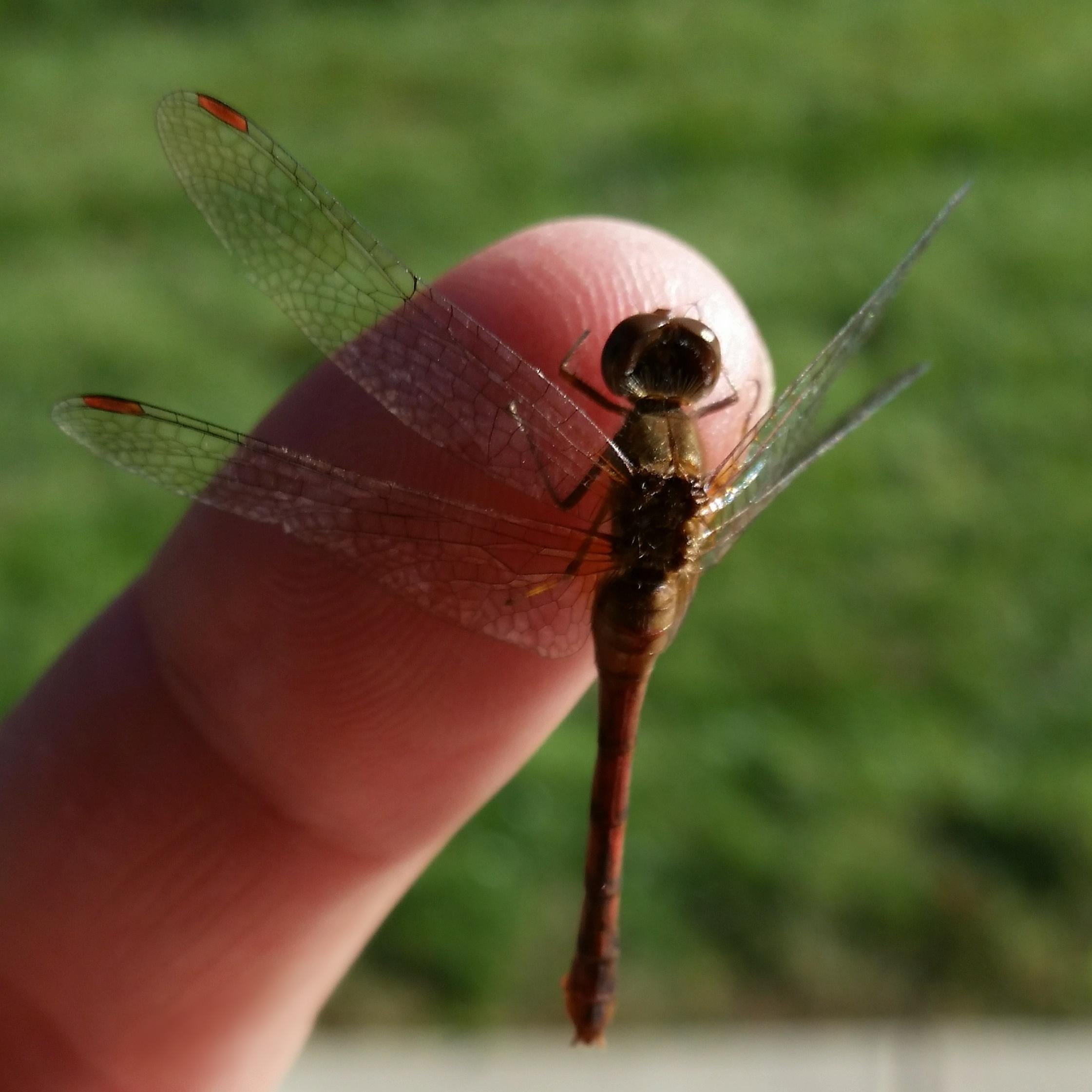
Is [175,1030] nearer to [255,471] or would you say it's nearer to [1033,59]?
[255,471]

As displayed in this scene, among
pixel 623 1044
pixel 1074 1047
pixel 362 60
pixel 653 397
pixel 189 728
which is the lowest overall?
pixel 1074 1047

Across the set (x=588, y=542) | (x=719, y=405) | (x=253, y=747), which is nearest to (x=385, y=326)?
(x=588, y=542)

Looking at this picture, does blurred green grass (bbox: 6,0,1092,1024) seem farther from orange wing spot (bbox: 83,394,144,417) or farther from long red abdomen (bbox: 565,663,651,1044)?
orange wing spot (bbox: 83,394,144,417)

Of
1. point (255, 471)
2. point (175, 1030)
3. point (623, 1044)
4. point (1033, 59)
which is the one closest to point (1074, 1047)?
point (623, 1044)

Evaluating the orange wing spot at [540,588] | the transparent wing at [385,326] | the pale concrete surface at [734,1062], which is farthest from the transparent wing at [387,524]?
the pale concrete surface at [734,1062]

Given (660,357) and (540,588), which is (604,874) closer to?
(540,588)

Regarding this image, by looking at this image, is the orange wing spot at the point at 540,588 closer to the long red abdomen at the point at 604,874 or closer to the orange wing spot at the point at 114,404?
the long red abdomen at the point at 604,874
